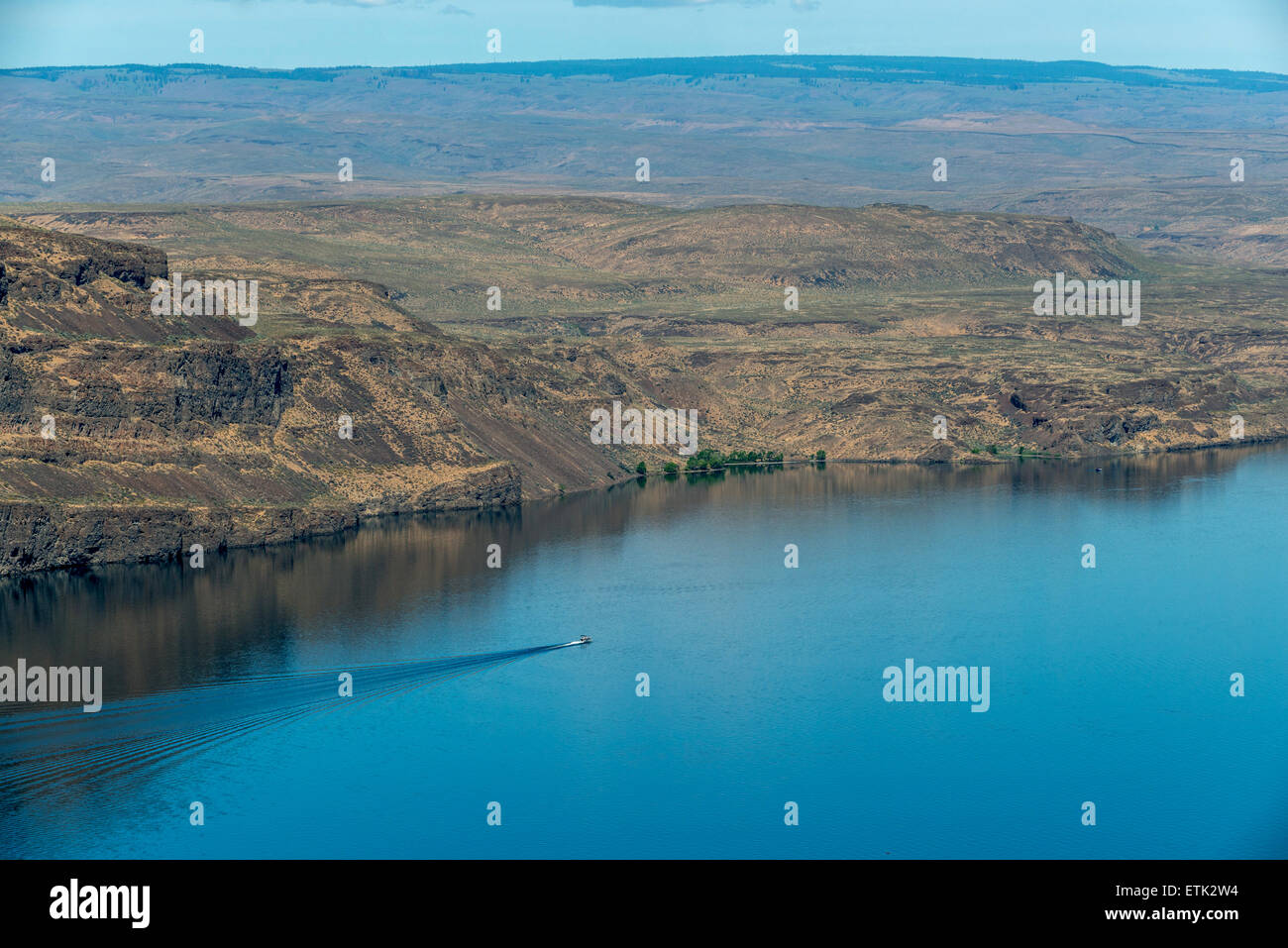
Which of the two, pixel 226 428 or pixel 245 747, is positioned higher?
pixel 226 428

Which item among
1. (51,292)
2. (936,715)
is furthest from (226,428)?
(936,715)

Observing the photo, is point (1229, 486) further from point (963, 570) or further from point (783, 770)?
point (783, 770)
